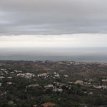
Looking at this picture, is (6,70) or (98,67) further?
(98,67)

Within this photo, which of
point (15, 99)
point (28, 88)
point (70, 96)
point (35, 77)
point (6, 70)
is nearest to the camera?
point (15, 99)

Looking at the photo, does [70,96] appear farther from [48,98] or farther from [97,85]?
[97,85]

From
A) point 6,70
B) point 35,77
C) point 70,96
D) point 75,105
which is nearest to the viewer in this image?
point 75,105

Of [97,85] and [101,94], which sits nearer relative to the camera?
[101,94]

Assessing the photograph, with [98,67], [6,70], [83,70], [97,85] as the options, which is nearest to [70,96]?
[97,85]

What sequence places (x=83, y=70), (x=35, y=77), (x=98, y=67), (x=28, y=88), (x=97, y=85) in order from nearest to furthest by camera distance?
(x=28, y=88)
(x=97, y=85)
(x=35, y=77)
(x=83, y=70)
(x=98, y=67)

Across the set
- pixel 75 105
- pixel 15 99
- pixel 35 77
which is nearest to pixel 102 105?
pixel 75 105

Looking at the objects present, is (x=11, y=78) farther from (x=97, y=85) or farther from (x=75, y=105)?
(x=75, y=105)

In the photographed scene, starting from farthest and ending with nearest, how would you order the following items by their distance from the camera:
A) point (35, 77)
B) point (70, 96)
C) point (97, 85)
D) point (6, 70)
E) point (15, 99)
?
point (6, 70) < point (35, 77) < point (97, 85) < point (70, 96) < point (15, 99)

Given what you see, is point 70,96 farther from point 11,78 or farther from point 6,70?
point 6,70
